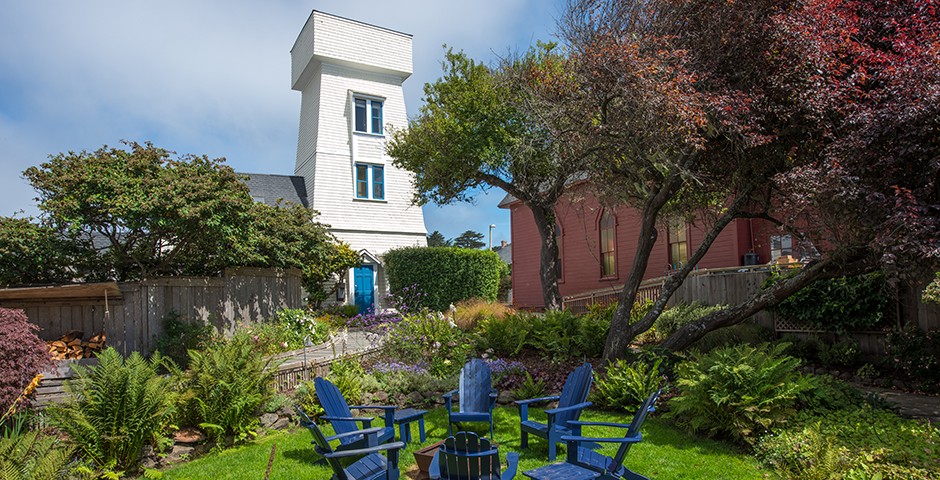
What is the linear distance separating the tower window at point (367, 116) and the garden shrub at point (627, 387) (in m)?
A: 16.8

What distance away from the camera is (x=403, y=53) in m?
23.1

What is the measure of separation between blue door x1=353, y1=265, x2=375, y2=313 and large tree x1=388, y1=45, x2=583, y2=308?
7157 mm

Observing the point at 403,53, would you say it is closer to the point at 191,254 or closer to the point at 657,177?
the point at 191,254

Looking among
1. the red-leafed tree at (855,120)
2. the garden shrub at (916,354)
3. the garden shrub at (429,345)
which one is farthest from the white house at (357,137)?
the garden shrub at (916,354)

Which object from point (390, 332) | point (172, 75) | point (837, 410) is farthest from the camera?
point (172, 75)

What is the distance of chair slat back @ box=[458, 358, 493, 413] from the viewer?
677cm

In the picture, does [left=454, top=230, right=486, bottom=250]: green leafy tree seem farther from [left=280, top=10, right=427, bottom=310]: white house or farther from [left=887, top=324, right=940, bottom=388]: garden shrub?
[left=887, top=324, right=940, bottom=388]: garden shrub

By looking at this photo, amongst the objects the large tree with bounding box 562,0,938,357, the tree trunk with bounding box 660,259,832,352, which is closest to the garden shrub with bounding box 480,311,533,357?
the large tree with bounding box 562,0,938,357

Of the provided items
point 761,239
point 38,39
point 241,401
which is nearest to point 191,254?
point 38,39

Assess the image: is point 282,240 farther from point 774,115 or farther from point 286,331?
point 774,115

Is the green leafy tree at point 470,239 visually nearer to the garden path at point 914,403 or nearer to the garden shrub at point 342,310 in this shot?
the garden shrub at point 342,310

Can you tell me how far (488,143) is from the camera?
13320 mm

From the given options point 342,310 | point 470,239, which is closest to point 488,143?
point 342,310

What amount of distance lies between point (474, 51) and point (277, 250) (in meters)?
6.67
